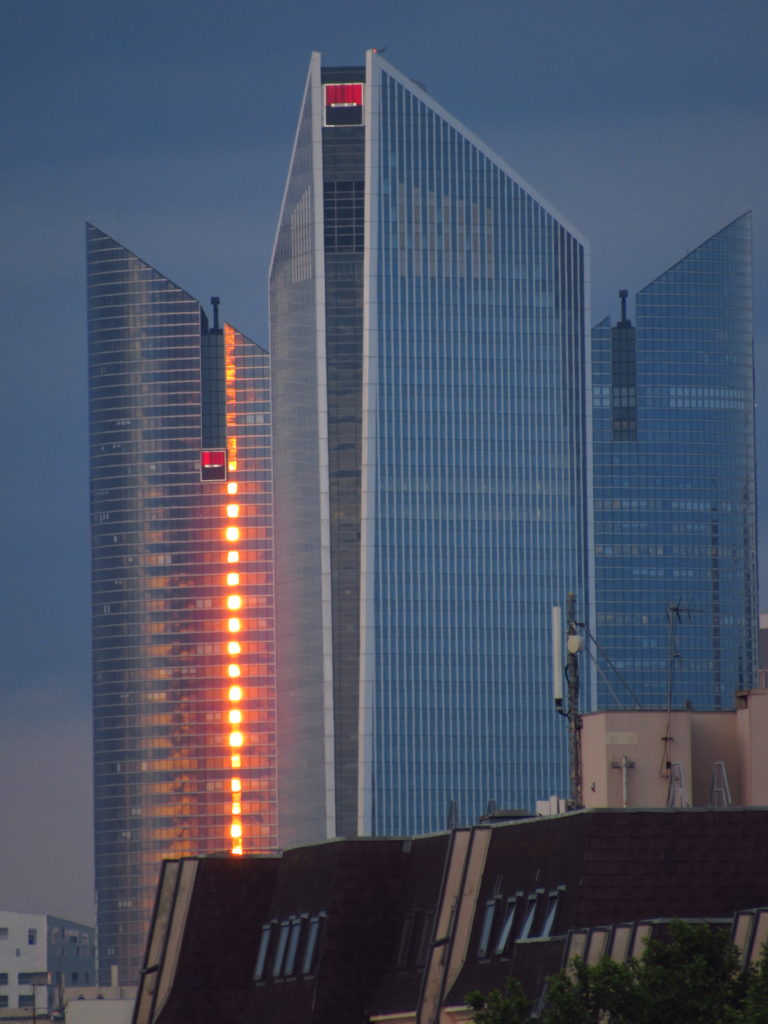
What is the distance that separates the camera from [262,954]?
96188 mm

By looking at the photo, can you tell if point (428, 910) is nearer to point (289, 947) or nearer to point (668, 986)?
point (289, 947)

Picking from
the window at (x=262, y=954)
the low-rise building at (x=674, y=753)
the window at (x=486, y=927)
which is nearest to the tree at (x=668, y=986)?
the window at (x=486, y=927)

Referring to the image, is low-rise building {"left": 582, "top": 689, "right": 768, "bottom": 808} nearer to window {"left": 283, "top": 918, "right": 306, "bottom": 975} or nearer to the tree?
window {"left": 283, "top": 918, "right": 306, "bottom": 975}

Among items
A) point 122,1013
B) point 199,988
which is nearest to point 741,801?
point 199,988

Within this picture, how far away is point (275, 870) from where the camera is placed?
325ft

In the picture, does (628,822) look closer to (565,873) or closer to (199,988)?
(565,873)

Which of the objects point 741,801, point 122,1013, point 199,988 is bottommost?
point 122,1013

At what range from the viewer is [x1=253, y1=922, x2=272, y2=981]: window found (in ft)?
314

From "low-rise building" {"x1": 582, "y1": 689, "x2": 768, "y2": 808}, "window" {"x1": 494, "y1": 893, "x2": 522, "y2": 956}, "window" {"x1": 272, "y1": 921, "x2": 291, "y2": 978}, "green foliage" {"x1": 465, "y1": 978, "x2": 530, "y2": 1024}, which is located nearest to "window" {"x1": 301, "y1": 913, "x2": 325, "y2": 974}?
"window" {"x1": 272, "y1": 921, "x2": 291, "y2": 978}

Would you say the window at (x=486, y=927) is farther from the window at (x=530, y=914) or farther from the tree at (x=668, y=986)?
the tree at (x=668, y=986)

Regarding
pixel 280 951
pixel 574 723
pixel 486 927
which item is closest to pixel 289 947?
pixel 280 951

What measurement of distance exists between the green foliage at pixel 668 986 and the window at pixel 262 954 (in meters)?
35.1

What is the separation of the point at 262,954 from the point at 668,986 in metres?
37.4

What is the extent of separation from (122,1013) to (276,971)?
85.3 m
